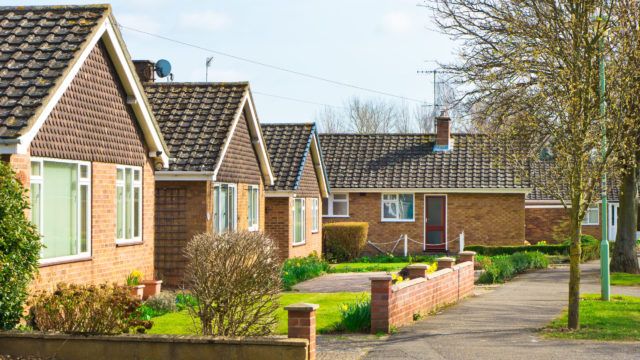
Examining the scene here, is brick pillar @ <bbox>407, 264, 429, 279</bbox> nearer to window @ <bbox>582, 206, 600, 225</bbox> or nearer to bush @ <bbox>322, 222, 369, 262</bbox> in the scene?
bush @ <bbox>322, 222, 369, 262</bbox>

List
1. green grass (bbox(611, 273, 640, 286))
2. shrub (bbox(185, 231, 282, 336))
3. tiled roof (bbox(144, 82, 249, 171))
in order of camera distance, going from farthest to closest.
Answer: green grass (bbox(611, 273, 640, 286)), tiled roof (bbox(144, 82, 249, 171)), shrub (bbox(185, 231, 282, 336))

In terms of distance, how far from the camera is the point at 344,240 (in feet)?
131

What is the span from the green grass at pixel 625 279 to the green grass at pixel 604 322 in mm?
5531

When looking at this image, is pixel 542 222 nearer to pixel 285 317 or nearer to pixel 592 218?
pixel 592 218

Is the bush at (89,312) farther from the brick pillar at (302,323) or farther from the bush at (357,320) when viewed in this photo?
the bush at (357,320)

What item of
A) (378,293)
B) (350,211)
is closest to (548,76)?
(378,293)

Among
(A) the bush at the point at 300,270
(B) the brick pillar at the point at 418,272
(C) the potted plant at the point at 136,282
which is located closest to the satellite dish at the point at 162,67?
(A) the bush at the point at 300,270

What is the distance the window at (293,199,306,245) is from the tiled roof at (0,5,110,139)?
16.4 meters

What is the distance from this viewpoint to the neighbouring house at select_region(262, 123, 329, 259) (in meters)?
33.3

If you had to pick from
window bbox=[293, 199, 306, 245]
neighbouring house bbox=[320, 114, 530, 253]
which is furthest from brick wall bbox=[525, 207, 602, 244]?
window bbox=[293, 199, 306, 245]

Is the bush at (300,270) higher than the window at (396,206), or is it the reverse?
the window at (396,206)

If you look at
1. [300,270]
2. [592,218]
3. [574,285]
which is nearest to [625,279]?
[300,270]

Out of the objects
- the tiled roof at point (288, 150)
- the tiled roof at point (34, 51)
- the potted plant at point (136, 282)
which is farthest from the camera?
the tiled roof at point (288, 150)

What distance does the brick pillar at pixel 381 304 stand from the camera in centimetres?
1612
